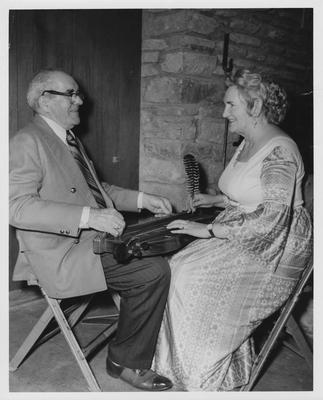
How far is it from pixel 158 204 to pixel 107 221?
72cm

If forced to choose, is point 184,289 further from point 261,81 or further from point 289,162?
point 261,81

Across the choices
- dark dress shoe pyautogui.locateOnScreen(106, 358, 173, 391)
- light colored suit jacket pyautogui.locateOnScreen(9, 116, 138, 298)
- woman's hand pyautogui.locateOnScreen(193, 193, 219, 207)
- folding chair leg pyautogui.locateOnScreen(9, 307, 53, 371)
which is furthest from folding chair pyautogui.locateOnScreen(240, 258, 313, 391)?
folding chair leg pyautogui.locateOnScreen(9, 307, 53, 371)

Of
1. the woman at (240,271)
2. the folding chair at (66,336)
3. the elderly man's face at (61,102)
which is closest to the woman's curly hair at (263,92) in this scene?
the woman at (240,271)

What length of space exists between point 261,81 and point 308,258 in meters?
1.07

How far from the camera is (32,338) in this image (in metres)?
2.45

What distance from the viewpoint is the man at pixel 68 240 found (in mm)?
2193

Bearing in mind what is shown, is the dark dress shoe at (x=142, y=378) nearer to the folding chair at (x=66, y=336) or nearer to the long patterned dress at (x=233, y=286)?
the long patterned dress at (x=233, y=286)

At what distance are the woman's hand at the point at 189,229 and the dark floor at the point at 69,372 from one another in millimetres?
959

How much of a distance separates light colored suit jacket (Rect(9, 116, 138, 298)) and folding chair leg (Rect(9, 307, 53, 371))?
205mm

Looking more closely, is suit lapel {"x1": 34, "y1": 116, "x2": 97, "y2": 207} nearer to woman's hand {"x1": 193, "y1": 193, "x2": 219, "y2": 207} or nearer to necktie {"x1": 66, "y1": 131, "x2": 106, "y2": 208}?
necktie {"x1": 66, "y1": 131, "x2": 106, "y2": 208}

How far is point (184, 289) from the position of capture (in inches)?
91.0

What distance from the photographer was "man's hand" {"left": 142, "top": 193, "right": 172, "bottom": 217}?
9.30 ft

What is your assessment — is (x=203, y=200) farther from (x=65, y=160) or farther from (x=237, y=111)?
(x=65, y=160)

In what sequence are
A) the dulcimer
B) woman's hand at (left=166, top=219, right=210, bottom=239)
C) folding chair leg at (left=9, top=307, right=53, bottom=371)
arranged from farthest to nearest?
folding chair leg at (left=9, top=307, right=53, bottom=371) < woman's hand at (left=166, top=219, right=210, bottom=239) < the dulcimer
